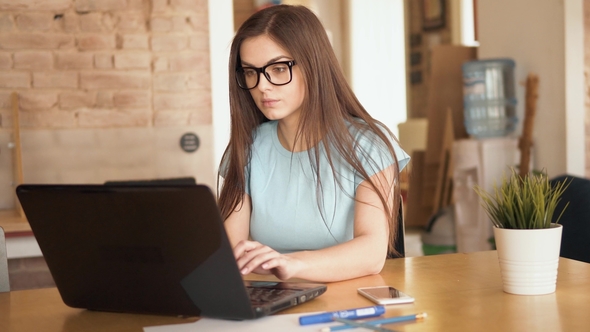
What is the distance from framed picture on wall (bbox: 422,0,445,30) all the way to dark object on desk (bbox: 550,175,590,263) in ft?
17.9

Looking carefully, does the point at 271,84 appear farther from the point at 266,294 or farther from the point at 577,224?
the point at 577,224

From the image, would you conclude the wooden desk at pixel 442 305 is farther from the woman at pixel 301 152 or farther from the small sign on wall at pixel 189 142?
the small sign on wall at pixel 189 142

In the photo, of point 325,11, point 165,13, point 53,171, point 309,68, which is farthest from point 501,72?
point 325,11

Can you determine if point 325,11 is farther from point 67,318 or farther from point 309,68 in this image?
point 67,318

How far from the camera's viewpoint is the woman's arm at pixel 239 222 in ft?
5.98

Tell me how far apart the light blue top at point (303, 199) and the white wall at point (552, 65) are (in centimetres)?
240

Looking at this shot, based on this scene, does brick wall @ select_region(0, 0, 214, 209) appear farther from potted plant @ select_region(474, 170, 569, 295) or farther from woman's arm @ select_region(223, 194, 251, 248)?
potted plant @ select_region(474, 170, 569, 295)

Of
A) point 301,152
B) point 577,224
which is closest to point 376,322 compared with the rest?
point 301,152

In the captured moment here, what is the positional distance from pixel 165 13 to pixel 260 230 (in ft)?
5.56

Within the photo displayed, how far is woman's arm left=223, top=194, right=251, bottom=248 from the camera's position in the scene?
1.82m

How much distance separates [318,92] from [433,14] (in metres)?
5.90

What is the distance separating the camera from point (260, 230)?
179cm

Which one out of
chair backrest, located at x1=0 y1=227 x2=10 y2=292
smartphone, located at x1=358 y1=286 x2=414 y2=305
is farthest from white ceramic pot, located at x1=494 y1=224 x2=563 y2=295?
chair backrest, located at x1=0 y1=227 x2=10 y2=292

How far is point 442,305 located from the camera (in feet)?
3.86
